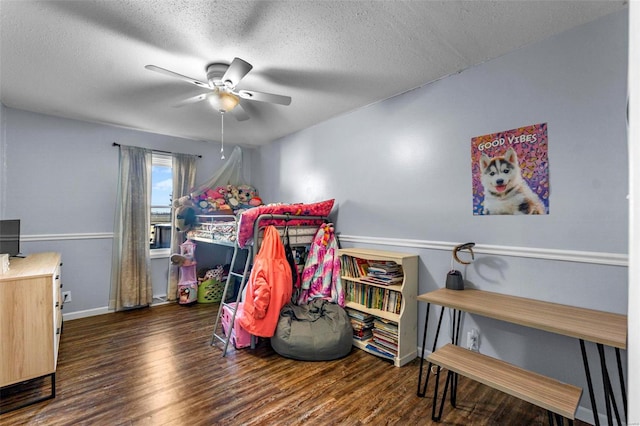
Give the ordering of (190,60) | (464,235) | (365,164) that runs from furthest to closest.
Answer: (365,164)
(464,235)
(190,60)

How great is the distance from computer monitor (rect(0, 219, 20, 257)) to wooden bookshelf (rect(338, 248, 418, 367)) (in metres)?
3.11

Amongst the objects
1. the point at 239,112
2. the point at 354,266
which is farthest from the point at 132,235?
the point at 354,266

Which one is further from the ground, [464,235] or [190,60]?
[190,60]

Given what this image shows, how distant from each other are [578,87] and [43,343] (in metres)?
3.89

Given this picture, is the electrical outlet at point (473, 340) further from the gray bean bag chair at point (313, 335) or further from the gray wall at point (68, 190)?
the gray wall at point (68, 190)

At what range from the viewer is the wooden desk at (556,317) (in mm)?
1393

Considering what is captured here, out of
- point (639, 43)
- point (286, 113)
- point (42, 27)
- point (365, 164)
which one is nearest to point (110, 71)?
point (42, 27)

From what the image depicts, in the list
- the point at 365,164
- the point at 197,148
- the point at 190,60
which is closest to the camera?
the point at 190,60

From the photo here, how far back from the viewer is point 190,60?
7.25 ft

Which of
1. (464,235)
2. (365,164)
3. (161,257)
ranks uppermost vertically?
(365,164)

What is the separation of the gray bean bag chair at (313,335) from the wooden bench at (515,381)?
918mm

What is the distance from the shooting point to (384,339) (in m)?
2.58

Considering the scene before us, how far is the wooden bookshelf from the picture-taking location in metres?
2.48

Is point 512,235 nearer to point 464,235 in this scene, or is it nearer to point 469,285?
point 464,235
